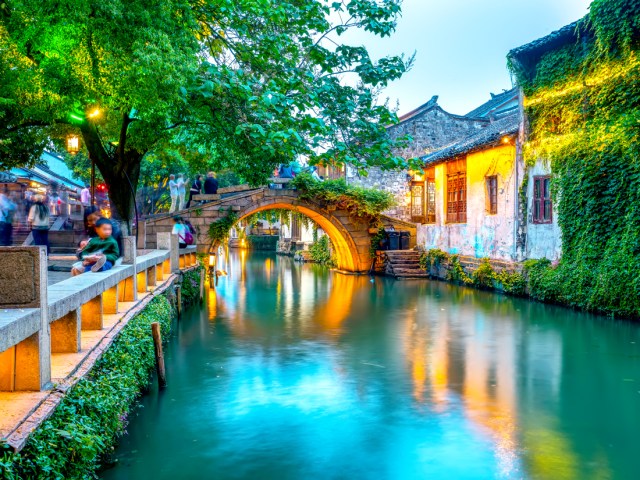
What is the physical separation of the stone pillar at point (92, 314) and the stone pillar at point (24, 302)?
193cm

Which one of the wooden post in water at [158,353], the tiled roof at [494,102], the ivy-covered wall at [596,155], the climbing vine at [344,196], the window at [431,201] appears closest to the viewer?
the wooden post in water at [158,353]

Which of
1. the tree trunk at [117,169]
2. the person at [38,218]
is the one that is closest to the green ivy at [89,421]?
the tree trunk at [117,169]

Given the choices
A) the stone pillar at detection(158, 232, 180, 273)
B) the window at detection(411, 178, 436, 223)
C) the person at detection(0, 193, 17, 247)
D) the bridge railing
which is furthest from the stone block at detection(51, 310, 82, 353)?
the window at detection(411, 178, 436, 223)

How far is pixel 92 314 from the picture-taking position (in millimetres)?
5766

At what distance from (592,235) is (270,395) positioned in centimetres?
839

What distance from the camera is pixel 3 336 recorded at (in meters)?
3.22

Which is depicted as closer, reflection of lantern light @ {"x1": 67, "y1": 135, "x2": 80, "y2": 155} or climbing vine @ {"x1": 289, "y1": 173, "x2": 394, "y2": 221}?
reflection of lantern light @ {"x1": 67, "y1": 135, "x2": 80, "y2": 155}

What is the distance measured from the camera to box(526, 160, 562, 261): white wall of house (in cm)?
1455

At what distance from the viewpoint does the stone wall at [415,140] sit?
27328 millimetres

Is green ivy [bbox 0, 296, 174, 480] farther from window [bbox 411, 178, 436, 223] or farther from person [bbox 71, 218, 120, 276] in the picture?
window [bbox 411, 178, 436, 223]

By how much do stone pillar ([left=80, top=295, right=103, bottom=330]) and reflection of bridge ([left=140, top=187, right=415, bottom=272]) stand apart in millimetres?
13712

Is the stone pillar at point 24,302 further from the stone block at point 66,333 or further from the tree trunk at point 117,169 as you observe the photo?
the tree trunk at point 117,169

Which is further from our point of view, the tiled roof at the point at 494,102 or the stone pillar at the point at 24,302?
the tiled roof at the point at 494,102

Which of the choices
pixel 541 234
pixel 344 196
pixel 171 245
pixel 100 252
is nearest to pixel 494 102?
pixel 344 196
